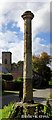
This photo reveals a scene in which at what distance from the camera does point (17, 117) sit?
617 cm

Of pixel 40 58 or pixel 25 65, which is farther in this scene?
pixel 40 58

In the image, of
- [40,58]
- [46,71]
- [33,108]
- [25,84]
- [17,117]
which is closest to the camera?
[17,117]

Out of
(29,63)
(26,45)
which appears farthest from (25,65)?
(26,45)

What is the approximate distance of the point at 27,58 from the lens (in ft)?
24.7

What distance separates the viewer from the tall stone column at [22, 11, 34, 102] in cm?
745

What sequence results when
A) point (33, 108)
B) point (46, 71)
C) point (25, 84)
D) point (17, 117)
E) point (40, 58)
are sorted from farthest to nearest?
1. point (40, 58)
2. point (46, 71)
3. point (25, 84)
4. point (33, 108)
5. point (17, 117)

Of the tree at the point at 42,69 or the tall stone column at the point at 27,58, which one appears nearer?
the tall stone column at the point at 27,58

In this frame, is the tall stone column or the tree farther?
the tree

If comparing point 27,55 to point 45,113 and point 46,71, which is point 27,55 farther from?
point 46,71

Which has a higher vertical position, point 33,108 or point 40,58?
point 40,58

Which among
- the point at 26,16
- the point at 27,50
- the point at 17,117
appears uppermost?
the point at 26,16

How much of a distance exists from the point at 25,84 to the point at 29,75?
30cm

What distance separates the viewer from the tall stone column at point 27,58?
7.45 metres

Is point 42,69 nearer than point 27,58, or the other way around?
point 27,58
